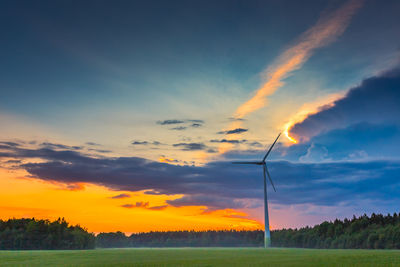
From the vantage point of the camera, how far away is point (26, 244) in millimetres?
199875

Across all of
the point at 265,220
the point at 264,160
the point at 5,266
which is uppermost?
the point at 264,160

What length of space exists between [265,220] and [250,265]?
280ft

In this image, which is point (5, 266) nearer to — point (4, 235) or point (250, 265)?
point (250, 265)

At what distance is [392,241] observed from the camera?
150250 mm

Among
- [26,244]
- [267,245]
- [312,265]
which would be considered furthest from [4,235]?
[312,265]

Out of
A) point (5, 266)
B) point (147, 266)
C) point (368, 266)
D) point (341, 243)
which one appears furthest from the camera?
point (341, 243)

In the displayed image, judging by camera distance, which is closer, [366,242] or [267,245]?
[267,245]

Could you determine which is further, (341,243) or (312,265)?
(341,243)

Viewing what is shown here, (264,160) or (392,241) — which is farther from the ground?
(264,160)

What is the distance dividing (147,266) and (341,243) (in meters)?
161

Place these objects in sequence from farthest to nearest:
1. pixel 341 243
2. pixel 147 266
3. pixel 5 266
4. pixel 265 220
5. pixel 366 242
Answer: pixel 341 243 < pixel 366 242 < pixel 265 220 < pixel 5 266 < pixel 147 266

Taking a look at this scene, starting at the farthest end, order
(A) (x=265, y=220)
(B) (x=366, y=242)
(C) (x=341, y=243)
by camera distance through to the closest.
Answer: (C) (x=341, y=243) → (B) (x=366, y=242) → (A) (x=265, y=220)

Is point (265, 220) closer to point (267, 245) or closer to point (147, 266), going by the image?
point (267, 245)

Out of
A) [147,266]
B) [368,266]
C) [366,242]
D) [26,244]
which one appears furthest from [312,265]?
[26,244]
